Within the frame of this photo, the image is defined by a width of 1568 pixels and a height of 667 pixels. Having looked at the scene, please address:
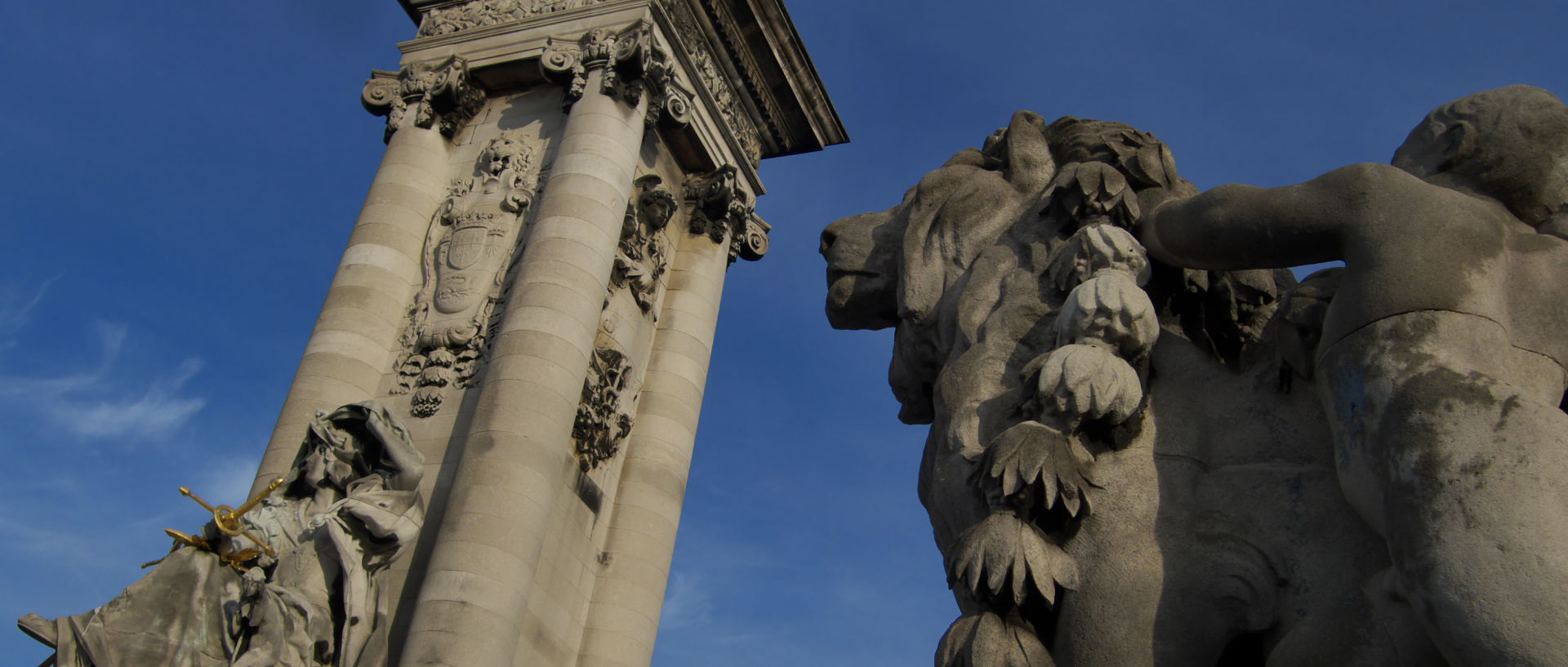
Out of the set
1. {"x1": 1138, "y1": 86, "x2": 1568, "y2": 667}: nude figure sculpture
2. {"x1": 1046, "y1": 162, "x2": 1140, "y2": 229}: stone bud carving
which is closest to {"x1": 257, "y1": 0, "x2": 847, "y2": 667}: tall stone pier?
{"x1": 1046, "y1": 162, "x2": 1140, "y2": 229}: stone bud carving

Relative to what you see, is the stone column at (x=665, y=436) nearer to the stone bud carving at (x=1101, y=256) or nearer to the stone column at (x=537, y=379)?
the stone column at (x=537, y=379)

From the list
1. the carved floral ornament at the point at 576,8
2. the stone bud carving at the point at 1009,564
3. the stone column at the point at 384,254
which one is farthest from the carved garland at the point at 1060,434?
the carved floral ornament at the point at 576,8

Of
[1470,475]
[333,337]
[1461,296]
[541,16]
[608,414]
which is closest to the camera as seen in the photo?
[1470,475]

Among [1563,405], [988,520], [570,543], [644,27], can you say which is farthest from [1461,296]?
[644,27]

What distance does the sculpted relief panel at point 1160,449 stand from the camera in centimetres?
308

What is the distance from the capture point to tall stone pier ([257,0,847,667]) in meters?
10.9

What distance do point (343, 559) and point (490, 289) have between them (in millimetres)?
3735

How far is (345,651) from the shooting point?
9742mm

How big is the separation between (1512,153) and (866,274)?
2.08m

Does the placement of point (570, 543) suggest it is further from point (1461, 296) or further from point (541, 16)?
point (1461, 296)

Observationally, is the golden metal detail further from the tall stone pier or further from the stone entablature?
the stone entablature

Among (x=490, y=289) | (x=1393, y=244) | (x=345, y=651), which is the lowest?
(x=1393, y=244)

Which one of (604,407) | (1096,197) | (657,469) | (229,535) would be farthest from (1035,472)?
(657,469)

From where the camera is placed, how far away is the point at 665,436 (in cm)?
1445
